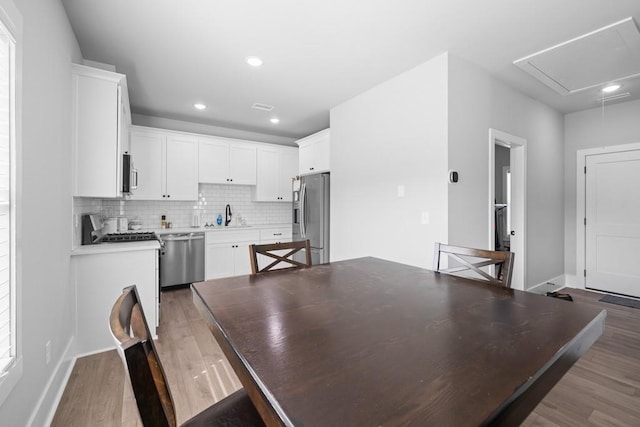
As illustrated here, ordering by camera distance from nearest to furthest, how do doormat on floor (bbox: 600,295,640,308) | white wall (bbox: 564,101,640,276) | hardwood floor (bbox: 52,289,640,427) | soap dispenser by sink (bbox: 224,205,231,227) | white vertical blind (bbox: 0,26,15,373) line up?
1. white vertical blind (bbox: 0,26,15,373)
2. hardwood floor (bbox: 52,289,640,427)
3. doormat on floor (bbox: 600,295,640,308)
4. white wall (bbox: 564,101,640,276)
5. soap dispenser by sink (bbox: 224,205,231,227)

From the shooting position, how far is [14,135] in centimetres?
136

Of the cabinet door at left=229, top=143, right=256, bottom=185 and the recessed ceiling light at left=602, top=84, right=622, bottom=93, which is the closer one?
the recessed ceiling light at left=602, top=84, right=622, bottom=93

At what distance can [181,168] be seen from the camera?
15.2 feet

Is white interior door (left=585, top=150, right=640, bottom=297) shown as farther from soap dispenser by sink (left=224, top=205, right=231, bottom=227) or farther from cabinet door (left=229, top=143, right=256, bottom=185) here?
soap dispenser by sink (left=224, top=205, right=231, bottom=227)

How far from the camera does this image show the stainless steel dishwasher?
169 inches

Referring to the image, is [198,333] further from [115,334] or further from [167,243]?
[115,334]

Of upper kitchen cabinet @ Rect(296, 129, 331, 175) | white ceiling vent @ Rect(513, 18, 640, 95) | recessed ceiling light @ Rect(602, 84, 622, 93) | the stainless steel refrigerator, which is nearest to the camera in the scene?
white ceiling vent @ Rect(513, 18, 640, 95)

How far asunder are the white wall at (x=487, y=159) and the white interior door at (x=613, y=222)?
348 mm

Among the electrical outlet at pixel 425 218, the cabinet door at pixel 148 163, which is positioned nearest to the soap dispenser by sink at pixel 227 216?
the cabinet door at pixel 148 163

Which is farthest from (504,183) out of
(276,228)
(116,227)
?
(116,227)

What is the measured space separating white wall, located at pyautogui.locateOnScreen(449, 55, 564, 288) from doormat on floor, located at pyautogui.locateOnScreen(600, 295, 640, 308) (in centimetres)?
60

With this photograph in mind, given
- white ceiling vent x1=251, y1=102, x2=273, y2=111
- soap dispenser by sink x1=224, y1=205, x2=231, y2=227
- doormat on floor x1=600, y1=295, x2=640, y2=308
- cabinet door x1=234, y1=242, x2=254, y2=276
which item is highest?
white ceiling vent x1=251, y1=102, x2=273, y2=111

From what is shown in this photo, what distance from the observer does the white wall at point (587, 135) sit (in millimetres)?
3951

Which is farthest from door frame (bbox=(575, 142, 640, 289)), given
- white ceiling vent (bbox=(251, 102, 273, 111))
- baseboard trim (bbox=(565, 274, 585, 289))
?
white ceiling vent (bbox=(251, 102, 273, 111))
